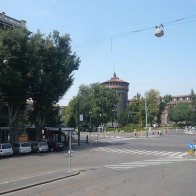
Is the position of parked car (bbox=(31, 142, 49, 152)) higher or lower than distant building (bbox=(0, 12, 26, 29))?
lower

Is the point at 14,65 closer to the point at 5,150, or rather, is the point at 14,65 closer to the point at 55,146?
the point at 5,150

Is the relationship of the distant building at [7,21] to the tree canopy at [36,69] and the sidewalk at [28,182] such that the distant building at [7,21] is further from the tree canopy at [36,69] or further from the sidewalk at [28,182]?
the sidewalk at [28,182]

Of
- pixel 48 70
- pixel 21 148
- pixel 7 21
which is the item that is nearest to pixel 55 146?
pixel 21 148

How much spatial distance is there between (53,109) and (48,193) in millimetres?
41675

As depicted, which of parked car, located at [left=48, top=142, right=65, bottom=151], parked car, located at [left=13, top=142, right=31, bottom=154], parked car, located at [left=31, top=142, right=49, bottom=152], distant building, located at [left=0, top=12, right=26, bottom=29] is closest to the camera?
parked car, located at [left=13, top=142, right=31, bottom=154]

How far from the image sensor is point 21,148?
4634 centimetres

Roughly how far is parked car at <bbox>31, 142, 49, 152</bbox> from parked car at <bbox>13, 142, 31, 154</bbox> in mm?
1600

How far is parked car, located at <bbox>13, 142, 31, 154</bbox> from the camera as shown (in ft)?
152

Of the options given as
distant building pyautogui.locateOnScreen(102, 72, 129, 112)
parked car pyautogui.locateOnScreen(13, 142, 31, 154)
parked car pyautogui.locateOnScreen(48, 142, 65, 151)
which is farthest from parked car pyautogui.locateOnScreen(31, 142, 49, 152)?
distant building pyautogui.locateOnScreen(102, 72, 129, 112)

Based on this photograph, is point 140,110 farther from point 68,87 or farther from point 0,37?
point 0,37

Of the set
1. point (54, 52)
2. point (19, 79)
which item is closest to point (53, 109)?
point (54, 52)

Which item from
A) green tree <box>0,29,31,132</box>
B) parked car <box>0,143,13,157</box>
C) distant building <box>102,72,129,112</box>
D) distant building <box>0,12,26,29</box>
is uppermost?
distant building <box>102,72,129,112</box>

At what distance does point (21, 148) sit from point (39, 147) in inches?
120

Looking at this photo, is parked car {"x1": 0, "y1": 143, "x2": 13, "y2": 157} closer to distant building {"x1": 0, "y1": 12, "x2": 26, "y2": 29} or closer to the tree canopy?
the tree canopy
